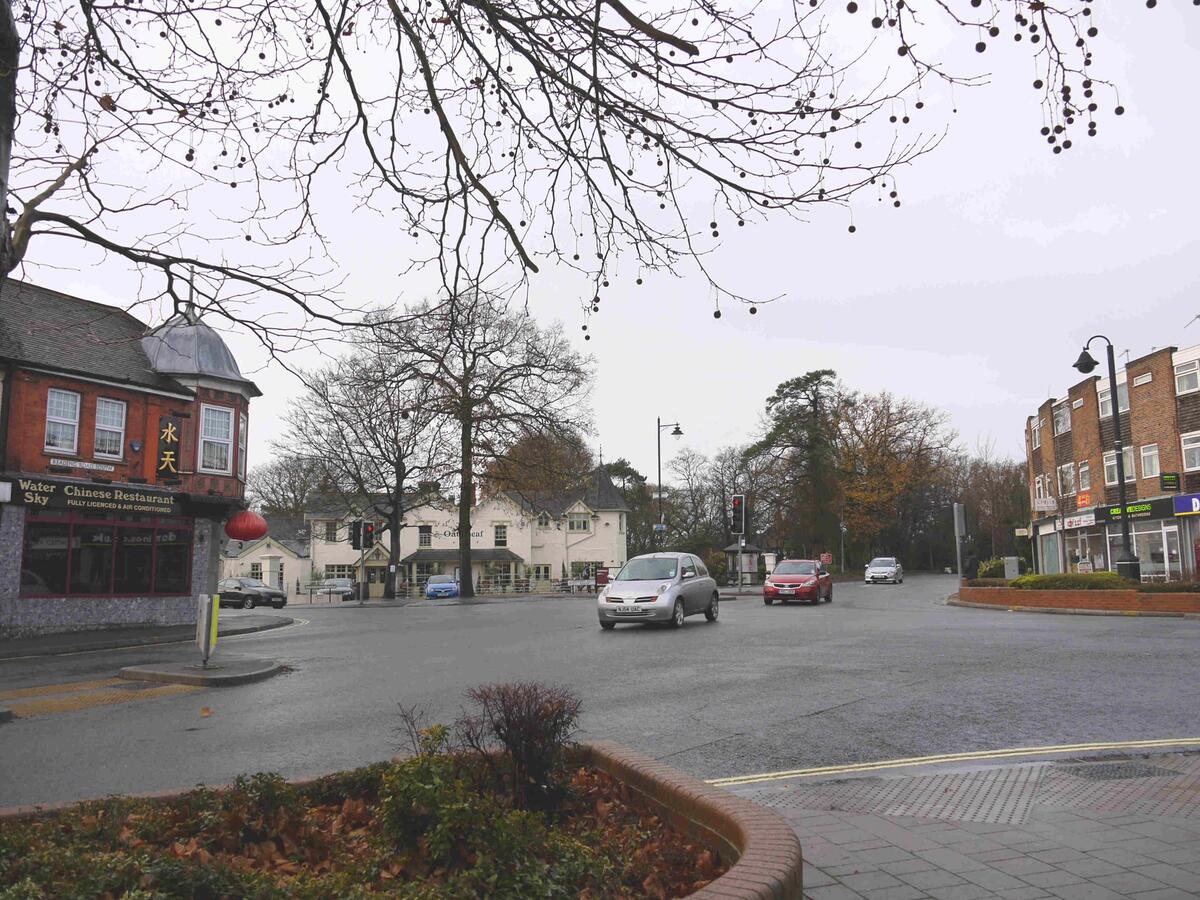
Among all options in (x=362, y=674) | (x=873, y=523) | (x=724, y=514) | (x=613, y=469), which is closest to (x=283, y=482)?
(x=613, y=469)

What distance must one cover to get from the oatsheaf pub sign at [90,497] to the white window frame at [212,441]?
1.53m

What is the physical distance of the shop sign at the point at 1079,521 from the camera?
42969 mm

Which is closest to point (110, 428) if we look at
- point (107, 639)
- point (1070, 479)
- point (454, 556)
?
point (107, 639)

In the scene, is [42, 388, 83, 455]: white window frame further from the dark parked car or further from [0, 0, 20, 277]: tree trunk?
the dark parked car

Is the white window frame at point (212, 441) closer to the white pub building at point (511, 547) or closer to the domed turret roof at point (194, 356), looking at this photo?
the domed turret roof at point (194, 356)

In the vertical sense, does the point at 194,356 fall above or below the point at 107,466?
above

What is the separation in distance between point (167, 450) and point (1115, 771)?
25.2 m

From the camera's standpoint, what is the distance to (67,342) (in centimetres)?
2420

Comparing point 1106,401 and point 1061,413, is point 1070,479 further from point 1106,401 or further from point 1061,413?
point 1106,401

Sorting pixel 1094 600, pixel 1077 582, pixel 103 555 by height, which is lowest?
pixel 1094 600

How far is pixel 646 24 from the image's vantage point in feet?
15.3

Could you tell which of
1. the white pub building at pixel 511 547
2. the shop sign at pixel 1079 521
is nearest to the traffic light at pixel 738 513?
the shop sign at pixel 1079 521

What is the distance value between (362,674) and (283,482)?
Answer: 6743cm

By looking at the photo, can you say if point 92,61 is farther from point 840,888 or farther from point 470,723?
point 840,888
